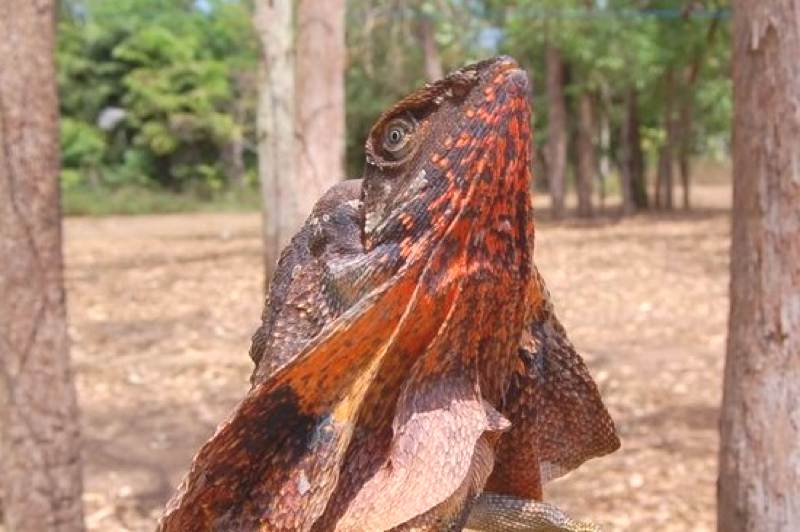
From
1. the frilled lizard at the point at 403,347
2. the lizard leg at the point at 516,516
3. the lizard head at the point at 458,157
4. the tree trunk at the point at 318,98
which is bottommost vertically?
the lizard leg at the point at 516,516

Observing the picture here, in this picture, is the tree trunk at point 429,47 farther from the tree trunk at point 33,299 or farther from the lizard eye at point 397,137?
the lizard eye at point 397,137

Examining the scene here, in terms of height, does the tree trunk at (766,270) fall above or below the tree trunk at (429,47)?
below

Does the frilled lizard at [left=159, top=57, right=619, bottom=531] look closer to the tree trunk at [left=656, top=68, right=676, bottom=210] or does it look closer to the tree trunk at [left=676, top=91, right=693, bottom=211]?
the tree trunk at [left=676, top=91, right=693, bottom=211]

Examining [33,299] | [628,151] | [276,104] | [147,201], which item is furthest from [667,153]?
[33,299]

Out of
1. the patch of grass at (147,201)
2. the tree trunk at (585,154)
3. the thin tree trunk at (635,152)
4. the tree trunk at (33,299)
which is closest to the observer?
the tree trunk at (33,299)

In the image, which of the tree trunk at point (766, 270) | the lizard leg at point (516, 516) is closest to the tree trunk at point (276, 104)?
the tree trunk at point (766, 270)

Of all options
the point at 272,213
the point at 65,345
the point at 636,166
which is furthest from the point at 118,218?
the point at 65,345

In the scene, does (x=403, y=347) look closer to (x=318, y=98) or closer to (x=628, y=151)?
(x=318, y=98)
